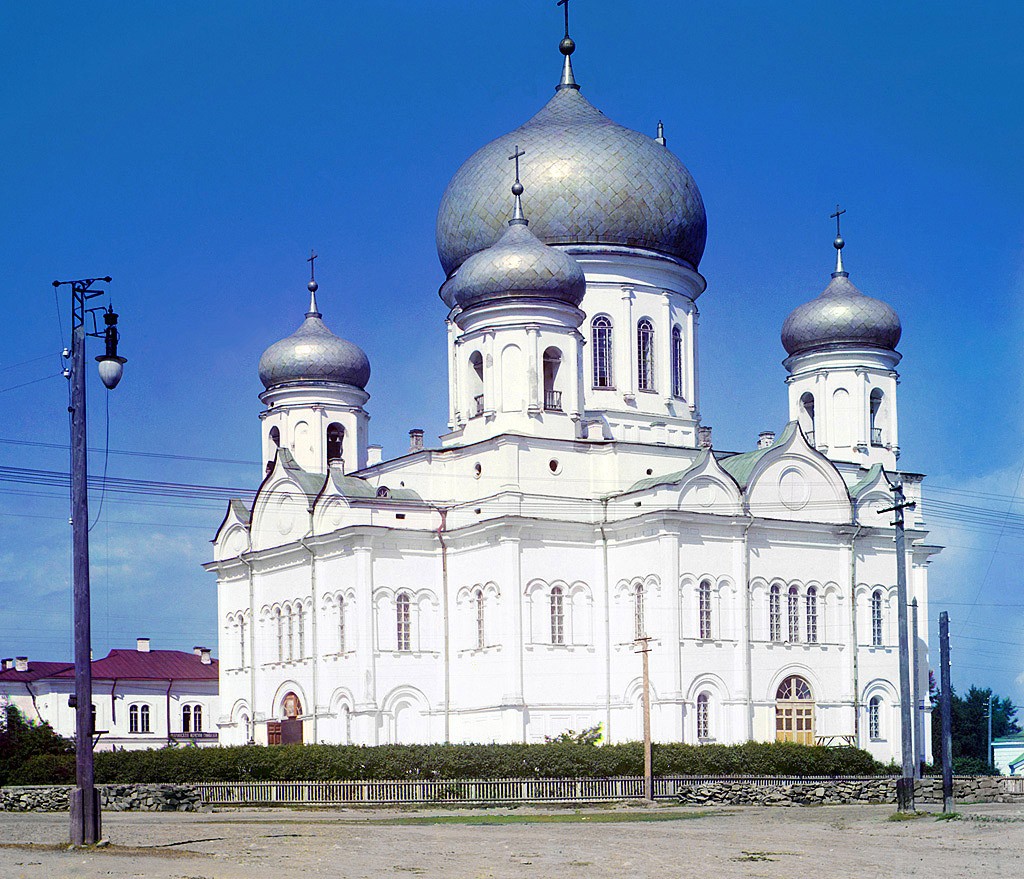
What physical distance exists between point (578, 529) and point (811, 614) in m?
7.06

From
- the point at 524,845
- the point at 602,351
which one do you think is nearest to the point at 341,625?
the point at 602,351

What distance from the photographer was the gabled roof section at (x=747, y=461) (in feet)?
157

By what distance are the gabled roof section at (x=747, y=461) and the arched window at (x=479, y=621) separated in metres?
7.56

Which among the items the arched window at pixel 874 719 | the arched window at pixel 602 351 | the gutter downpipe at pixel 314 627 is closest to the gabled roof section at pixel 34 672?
the gutter downpipe at pixel 314 627

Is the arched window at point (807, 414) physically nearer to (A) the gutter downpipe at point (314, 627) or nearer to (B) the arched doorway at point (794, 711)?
(B) the arched doorway at point (794, 711)

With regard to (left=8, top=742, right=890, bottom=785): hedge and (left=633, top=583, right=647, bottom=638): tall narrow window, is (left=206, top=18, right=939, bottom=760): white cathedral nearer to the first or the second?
(left=633, top=583, right=647, bottom=638): tall narrow window

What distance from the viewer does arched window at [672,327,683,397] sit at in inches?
2058

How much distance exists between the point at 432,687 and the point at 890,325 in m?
18.4

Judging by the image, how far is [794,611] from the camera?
4825 centimetres

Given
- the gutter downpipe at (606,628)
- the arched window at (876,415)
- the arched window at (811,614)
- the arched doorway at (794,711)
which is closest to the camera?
the gutter downpipe at (606,628)

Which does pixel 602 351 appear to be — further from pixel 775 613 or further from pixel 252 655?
pixel 252 655

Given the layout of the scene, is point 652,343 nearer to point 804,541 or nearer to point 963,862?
point 804,541

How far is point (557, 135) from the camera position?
172 ft

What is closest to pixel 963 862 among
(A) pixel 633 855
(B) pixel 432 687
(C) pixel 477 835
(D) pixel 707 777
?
(A) pixel 633 855
